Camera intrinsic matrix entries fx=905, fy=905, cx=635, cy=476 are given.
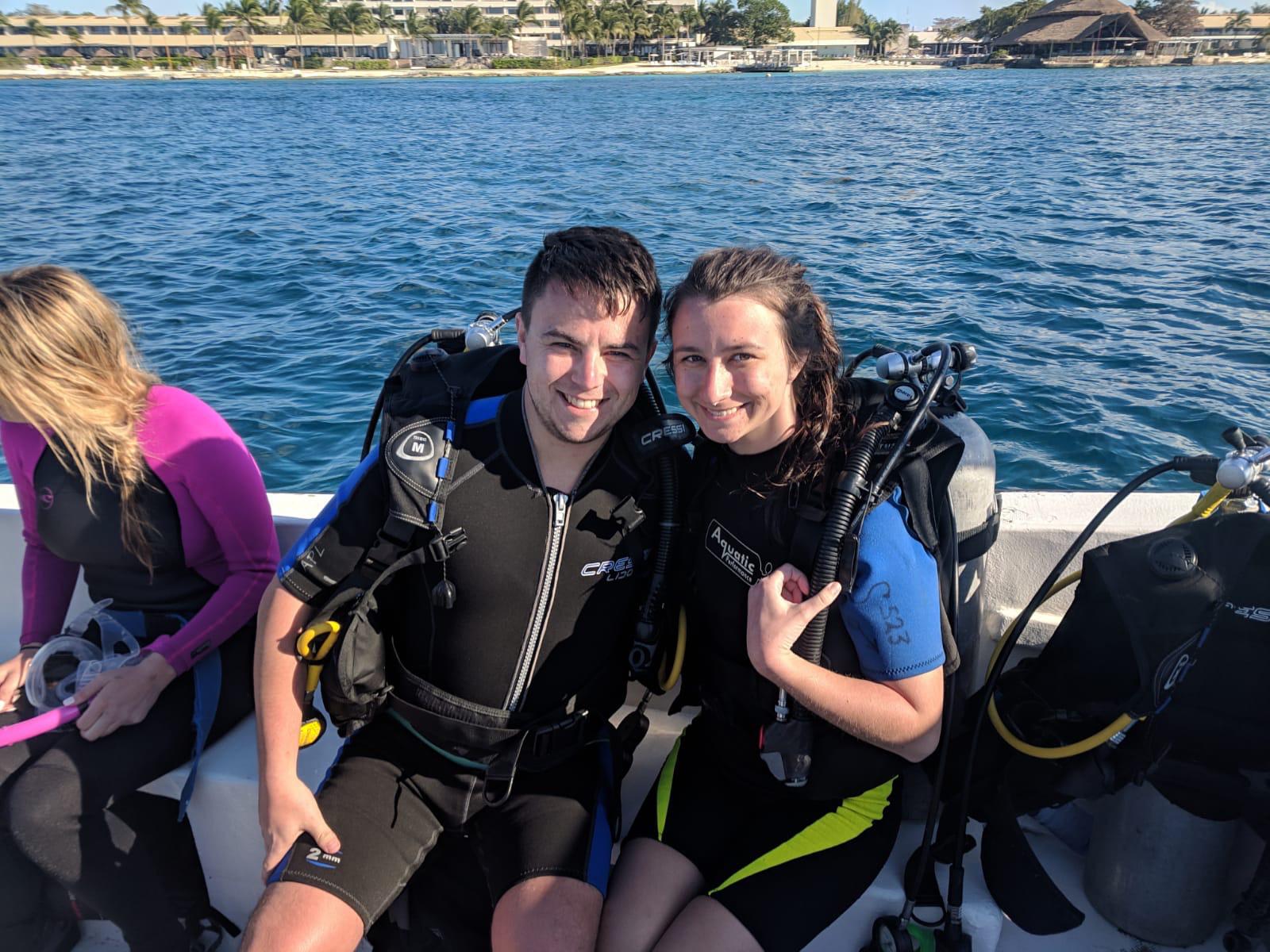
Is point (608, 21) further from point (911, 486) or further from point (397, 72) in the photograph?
point (911, 486)

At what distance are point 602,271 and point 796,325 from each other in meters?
0.40

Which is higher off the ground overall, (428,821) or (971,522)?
(971,522)

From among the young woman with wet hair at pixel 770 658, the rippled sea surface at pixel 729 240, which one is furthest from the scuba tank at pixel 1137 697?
the rippled sea surface at pixel 729 240

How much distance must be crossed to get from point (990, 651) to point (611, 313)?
4.83 ft

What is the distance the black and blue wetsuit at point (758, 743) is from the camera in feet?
5.49

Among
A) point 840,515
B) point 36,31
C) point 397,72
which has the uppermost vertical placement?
point 36,31

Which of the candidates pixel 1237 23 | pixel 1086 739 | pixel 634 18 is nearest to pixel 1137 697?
pixel 1086 739

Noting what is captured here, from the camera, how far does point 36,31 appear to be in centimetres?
8838

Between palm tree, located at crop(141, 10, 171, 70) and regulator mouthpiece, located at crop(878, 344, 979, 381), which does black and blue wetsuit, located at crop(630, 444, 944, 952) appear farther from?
palm tree, located at crop(141, 10, 171, 70)

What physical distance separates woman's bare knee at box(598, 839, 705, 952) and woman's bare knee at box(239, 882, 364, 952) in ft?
1.56

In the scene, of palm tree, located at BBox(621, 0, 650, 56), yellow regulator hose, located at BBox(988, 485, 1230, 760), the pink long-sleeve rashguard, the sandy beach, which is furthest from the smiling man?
palm tree, located at BBox(621, 0, 650, 56)

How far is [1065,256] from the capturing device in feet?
37.1

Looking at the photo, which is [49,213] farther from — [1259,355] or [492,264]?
[1259,355]

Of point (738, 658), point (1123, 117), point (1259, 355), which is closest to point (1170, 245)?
point (1259, 355)
